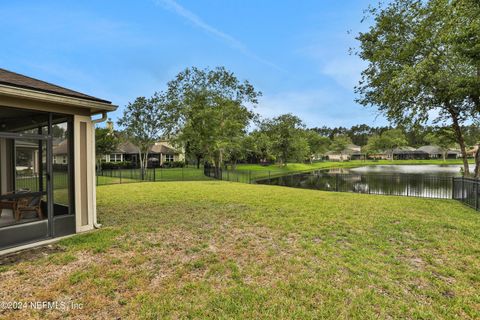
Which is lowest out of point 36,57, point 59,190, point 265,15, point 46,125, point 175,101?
point 59,190

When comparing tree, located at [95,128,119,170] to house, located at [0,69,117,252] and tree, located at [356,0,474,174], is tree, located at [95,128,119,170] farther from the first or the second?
tree, located at [356,0,474,174]

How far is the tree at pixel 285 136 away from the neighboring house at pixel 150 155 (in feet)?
44.3

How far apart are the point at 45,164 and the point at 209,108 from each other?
1315cm

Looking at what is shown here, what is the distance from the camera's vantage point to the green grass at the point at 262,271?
8.13 ft

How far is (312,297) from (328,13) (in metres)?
15.2

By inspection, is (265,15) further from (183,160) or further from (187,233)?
(183,160)

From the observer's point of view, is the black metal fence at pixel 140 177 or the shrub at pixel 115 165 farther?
the shrub at pixel 115 165

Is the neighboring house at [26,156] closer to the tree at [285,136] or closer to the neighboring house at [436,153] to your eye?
the tree at [285,136]

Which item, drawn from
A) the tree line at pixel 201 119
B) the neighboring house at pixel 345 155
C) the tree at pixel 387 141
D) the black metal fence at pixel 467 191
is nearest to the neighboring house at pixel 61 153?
the black metal fence at pixel 467 191

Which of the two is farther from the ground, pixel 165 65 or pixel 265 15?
pixel 165 65

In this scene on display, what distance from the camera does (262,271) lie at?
328 cm

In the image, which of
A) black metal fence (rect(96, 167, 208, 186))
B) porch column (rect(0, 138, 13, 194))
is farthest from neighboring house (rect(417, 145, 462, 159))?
porch column (rect(0, 138, 13, 194))

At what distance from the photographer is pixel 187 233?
5.02m

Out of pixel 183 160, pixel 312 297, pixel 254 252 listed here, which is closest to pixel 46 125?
pixel 254 252
